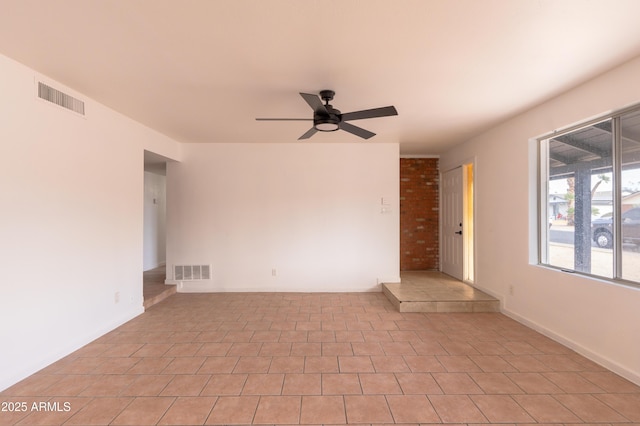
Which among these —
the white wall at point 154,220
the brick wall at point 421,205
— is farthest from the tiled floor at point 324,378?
the white wall at point 154,220

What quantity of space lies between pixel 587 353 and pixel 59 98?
546 centimetres

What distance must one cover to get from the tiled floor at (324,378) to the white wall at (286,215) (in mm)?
1491

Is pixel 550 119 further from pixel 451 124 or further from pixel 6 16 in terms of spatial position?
pixel 6 16

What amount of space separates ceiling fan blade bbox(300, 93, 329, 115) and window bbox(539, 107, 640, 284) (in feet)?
8.37

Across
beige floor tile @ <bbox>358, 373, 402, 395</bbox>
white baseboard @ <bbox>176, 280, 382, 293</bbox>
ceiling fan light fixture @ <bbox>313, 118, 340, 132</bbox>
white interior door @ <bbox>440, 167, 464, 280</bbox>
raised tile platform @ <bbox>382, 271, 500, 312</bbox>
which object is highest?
ceiling fan light fixture @ <bbox>313, 118, 340, 132</bbox>

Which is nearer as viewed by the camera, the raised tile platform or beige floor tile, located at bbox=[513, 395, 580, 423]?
beige floor tile, located at bbox=[513, 395, 580, 423]

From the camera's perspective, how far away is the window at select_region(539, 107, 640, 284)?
2521 millimetres

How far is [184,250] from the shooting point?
17.2 feet

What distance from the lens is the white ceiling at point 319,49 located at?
5.95 ft

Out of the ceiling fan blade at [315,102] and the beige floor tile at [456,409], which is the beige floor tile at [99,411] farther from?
the ceiling fan blade at [315,102]

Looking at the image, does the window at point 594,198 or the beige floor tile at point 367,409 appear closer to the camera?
the beige floor tile at point 367,409

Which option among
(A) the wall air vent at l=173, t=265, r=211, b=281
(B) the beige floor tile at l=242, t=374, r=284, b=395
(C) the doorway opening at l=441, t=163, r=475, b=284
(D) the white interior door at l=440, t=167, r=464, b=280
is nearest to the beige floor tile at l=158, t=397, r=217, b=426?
(B) the beige floor tile at l=242, t=374, r=284, b=395

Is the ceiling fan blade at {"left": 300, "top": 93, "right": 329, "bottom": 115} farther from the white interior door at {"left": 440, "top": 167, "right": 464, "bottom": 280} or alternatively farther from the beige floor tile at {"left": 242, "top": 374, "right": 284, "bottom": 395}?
the white interior door at {"left": 440, "top": 167, "right": 464, "bottom": 280}

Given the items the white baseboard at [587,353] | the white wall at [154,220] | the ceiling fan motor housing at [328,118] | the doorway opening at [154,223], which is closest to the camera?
the white baseboard at [587,353]
